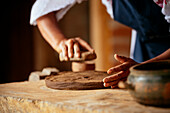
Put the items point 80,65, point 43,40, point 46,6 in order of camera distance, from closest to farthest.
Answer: point 80,65
point 46,6
point 43,40

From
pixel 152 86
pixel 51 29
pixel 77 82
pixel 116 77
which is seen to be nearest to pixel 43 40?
pixel 51 29

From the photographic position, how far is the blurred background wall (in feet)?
11.1

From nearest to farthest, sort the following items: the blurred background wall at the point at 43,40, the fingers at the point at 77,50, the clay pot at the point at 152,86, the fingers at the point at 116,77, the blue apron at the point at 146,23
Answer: the clay pot at the point at 152,86, the fingers at the point at 116,77, the fingers at the point at 77,50, the blue apron at the point at 146,23, the blurred background wall at the point at 43,40

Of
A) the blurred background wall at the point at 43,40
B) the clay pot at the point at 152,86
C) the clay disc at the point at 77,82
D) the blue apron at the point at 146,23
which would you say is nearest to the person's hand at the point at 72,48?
the clay disc at the point at 77,82

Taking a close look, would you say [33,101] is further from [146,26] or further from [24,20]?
[24,20]

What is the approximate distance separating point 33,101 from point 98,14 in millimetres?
3944

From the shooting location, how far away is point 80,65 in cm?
164

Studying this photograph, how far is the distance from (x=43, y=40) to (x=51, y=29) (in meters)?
2.34

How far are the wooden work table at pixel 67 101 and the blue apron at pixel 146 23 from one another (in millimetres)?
897

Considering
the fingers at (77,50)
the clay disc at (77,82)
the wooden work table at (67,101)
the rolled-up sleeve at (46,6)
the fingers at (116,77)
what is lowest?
the wooden work table at (67,101)

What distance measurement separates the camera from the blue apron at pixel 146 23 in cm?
172

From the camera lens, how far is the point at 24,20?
355 centimetres

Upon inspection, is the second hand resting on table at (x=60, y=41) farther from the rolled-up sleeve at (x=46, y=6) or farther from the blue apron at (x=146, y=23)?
the blue apron at (x=146, y=23)

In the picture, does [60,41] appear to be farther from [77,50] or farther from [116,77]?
[116,77]
